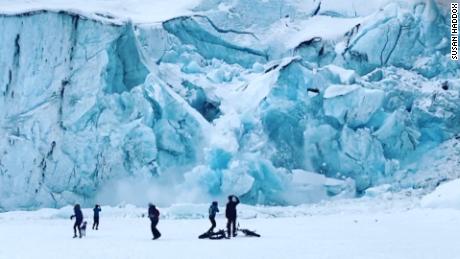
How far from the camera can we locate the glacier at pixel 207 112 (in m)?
20.3

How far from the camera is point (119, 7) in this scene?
25.4 m

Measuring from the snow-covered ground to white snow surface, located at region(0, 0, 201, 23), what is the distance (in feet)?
21.7

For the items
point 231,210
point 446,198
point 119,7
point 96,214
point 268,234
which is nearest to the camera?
point 231,210

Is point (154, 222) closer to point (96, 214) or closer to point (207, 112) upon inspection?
point (96, 214)

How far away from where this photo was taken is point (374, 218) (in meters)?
15.3

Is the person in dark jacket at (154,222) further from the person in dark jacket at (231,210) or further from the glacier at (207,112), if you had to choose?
the glacier at (207,112)

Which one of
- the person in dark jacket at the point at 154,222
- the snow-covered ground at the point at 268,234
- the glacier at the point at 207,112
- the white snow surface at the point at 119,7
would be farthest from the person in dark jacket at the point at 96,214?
the white snow surface at the point at 119,7

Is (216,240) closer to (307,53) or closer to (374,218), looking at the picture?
(374,218)

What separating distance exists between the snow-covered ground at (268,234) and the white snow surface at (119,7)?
662 centimetres

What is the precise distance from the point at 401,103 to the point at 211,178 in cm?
685

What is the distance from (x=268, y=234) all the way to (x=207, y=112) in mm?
11401

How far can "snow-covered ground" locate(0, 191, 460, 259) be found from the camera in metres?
8.97

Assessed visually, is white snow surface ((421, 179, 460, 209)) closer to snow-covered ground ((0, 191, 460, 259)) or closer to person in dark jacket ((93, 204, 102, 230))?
snow-covered ground ((0, 191, 460, 259))

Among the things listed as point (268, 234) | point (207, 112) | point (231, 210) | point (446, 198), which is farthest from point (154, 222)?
point (207, 112)
